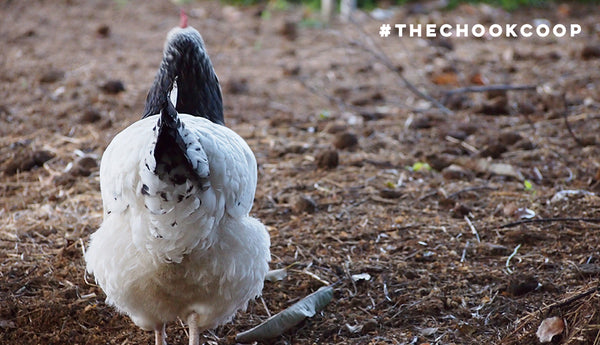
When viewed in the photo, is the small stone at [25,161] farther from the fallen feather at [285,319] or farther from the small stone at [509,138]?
the small stone at [509,138]

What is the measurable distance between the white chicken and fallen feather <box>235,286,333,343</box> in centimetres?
25

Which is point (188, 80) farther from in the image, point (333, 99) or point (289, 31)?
point (289, 31)

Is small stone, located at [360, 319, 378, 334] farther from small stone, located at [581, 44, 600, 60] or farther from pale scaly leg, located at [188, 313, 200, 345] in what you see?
small stone, located at [581, 44, 600, 60]

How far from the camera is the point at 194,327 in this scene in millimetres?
2553

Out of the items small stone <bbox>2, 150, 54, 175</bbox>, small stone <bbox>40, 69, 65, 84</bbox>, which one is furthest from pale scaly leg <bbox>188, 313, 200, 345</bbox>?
small stone <bbox>40, 69, 65, 84</bbox>

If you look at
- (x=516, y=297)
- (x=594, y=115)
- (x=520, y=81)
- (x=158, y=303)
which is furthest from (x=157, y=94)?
(x=520, y=81)

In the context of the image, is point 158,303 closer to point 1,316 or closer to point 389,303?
point 1,316

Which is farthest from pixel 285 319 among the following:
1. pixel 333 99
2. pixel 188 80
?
pixel 333 99

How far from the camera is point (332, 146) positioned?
4770 millimetres

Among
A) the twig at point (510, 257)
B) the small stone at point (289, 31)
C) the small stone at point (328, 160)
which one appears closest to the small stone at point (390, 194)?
the small stone at point (328, 160)

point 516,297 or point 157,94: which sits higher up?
point 157,94

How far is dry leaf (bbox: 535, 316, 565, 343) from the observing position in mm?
2441

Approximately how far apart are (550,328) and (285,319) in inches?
42.1

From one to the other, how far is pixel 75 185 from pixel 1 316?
55.5 inches
